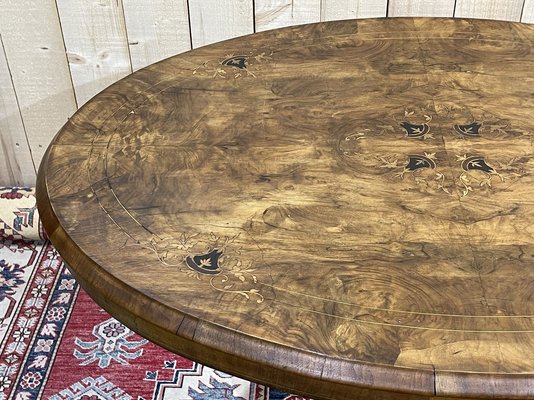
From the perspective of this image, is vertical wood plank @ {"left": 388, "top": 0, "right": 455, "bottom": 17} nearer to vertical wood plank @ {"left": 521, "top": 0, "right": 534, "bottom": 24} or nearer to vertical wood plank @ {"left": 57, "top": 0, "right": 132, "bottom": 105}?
vertical wood plank @ {"left": 521, "top": 0, "right": 534, "bottom": 24}

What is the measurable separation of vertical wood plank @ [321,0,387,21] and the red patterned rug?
0.80m

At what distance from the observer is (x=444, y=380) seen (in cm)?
63

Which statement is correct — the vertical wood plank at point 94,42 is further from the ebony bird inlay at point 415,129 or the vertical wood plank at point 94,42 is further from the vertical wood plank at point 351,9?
the ebony bird inlay at point 415,129

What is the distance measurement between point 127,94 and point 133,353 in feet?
2.15

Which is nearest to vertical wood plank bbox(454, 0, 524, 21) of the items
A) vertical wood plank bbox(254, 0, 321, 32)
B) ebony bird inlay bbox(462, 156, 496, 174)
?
vertical wood plank bbox(254, 0, 321, 32)

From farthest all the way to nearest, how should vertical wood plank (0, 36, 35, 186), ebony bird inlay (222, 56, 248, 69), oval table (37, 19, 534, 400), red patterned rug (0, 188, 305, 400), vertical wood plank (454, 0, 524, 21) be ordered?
vertical wood plank (0, 36, 35, 186)
vertical wood plank (454, 0, 524, 21)
red patterned rug (0, 188, 305, 400)
ebony bird inlay (222, 56, 248, 69)
oval table (37, 19, 534, 400)

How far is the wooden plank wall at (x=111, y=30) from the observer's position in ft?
5.14

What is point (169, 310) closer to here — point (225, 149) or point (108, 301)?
point (108, 301)

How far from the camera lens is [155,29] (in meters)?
1.62

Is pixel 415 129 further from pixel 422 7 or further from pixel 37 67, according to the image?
pixel 37 67

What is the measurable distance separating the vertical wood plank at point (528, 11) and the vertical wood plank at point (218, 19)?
0.58 m

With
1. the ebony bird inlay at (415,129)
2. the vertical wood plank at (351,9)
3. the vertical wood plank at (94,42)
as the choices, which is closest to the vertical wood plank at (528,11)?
the vertical wood plank at (351,9)

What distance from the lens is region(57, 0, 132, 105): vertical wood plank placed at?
5.26 feet

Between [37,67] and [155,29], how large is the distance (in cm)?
31
